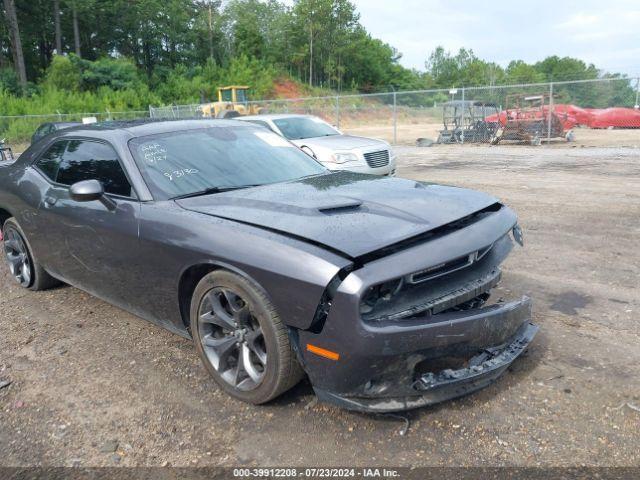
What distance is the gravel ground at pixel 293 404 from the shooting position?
2.46m

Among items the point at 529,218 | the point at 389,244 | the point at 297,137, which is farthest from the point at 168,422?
the point at 297,137

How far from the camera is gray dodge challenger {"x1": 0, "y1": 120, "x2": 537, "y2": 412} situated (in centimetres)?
241

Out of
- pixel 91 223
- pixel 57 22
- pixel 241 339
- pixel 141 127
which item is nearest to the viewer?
pixel 241 339

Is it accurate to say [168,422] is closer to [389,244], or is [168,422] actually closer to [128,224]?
[128,224]

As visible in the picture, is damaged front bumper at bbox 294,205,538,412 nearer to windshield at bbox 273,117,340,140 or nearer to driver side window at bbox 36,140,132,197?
driver side window at bbox 36,140,132,197

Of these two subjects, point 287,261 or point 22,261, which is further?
point 22,261

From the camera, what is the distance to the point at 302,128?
432 inches

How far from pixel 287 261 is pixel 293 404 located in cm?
90

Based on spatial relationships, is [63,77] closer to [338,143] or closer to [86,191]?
[338,143]

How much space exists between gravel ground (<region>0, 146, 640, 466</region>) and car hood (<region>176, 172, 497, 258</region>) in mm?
963

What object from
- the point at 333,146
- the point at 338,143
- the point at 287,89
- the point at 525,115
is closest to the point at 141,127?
the point at 333,146

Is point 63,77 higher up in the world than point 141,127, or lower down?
Answer: higher up

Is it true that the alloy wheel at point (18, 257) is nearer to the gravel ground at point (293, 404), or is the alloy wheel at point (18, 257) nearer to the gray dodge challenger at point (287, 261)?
the gravel ground at point (293, 404)

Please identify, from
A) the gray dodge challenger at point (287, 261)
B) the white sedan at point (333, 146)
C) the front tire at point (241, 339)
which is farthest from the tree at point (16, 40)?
the front tire at point (241, 339)
